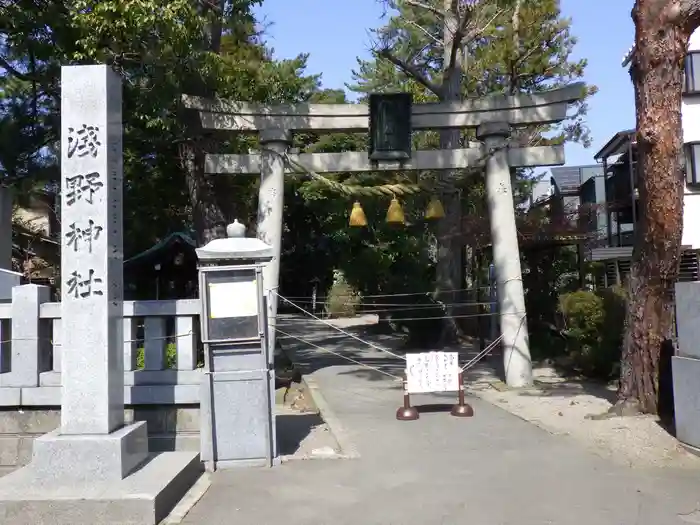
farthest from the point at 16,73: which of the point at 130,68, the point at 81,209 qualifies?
the point at 81,209

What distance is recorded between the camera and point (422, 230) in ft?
74.1

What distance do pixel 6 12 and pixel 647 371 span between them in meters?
10.7

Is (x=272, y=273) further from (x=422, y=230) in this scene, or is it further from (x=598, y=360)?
(x=422, y=230)

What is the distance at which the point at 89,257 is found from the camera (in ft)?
20.0

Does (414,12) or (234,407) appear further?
(414,12)

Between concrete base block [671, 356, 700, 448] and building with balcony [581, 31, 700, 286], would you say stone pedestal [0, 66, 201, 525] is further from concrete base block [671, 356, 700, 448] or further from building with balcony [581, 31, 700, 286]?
building with balcony [581, 31, 700, 286]

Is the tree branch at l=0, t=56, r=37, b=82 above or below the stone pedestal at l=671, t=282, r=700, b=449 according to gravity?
above

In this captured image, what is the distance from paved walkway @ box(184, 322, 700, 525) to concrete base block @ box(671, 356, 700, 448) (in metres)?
0.72

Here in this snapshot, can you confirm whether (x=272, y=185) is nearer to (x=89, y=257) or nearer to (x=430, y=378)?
(x=430, y=378)

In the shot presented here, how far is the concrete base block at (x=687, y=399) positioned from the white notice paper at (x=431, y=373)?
286cm

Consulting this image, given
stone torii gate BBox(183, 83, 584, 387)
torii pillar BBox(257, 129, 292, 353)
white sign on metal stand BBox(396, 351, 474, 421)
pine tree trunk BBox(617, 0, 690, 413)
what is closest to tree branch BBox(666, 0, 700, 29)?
pine tree trunk BBox(617, 0, 690, 413)

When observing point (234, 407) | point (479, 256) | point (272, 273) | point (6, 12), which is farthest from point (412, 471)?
point (479, 256)

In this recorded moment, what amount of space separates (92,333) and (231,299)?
5.40 ft

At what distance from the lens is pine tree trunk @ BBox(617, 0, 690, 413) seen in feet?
28.1
